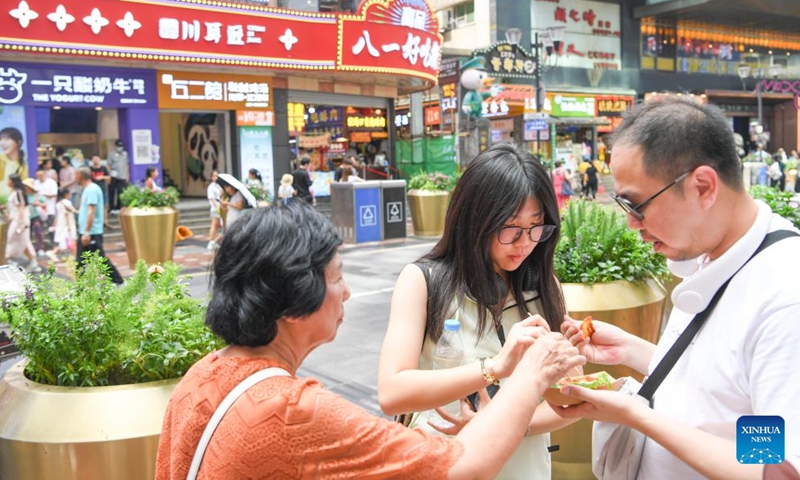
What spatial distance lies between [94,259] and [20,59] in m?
14.2

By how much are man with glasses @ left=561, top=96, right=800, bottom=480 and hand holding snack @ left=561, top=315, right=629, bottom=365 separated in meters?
0.30

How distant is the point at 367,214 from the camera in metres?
14.5

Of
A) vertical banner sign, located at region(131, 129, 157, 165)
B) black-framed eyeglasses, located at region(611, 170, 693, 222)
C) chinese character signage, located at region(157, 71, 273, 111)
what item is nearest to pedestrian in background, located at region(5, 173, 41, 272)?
vertical banner sign, located at region(131, 129, 157, 165)

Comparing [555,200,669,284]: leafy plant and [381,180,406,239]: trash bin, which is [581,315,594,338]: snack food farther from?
[381,180,406,239]: trash bin

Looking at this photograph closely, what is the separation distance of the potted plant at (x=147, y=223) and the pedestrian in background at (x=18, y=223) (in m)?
1.73

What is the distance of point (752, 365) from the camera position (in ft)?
4.62

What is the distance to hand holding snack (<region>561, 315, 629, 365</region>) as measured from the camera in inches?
A: 79.7

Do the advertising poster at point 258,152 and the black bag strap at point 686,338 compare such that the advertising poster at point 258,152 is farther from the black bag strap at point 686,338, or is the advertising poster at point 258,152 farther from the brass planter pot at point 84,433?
the black bag strap at point 686,338

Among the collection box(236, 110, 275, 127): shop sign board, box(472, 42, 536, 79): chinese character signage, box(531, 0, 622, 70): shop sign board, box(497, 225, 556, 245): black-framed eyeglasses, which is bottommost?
box(497, 225, 556, 245): black-framed eyeglasses

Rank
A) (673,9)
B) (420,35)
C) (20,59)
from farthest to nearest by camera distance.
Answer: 1. (673,9)
2. (420,35)
3. (20,59)

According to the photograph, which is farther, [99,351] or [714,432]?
[99,351]

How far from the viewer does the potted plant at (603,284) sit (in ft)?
12.7

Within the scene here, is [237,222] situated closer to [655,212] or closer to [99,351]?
[655,212]

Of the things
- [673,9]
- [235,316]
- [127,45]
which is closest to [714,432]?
[235,316]
